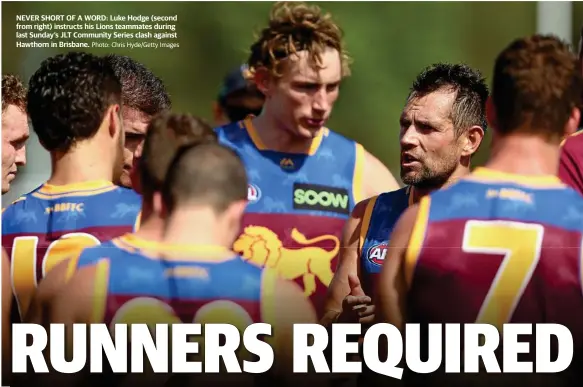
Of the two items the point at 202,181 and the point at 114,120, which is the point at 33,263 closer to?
the point at 114,120

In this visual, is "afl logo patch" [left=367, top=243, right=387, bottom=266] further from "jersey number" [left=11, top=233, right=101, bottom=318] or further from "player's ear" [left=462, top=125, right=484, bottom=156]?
"jersey number" [left=11, top=233, right=101, bottom=318]

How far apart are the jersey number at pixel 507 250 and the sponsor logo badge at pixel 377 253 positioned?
308 millimetres

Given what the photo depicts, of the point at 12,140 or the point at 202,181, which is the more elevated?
the point at 12,140

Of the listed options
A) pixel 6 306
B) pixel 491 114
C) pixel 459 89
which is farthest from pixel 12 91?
pixel 491 114

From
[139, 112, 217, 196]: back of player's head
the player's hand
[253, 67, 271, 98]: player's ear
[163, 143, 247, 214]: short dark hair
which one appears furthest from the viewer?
[253, 67, 271, 98]: player's ear

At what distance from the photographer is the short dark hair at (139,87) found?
4289mm

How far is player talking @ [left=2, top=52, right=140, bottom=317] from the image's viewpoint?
4.16 meters

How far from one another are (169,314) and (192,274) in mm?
189

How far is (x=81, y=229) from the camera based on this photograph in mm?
4176

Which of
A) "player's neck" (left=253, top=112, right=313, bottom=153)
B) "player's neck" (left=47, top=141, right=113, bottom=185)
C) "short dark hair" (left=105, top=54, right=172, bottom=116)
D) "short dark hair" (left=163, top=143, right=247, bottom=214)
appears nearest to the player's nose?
"player's neck" (left=253, top=112, right=313, bottom=153)

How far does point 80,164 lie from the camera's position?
4191 millimetres

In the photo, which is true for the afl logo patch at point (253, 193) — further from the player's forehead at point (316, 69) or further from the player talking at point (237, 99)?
the player's forehead at point (316, 69)

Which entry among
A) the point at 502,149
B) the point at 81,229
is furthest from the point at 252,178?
the point at 502,149

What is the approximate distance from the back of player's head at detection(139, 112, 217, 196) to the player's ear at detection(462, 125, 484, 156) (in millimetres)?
934
